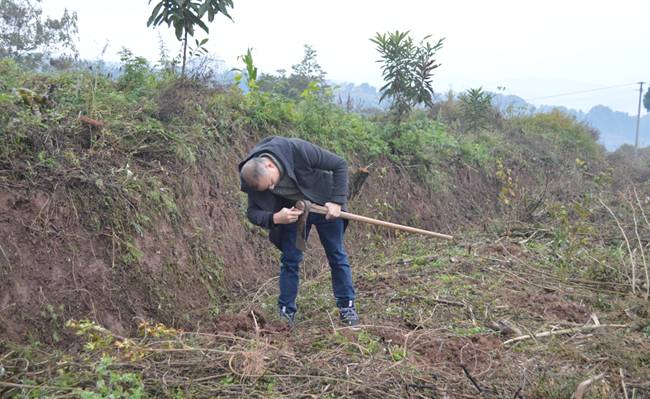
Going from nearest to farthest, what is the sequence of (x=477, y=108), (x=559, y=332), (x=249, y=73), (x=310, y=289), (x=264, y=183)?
(x=264, y=183) < (x=559, y=332) < (x=310, y=289) < (x=249, y=73) < (x=477, y=108)

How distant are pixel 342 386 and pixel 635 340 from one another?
7.59 feet

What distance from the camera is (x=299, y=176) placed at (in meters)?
4.49

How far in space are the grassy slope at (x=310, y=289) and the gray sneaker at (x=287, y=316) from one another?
0.10 m

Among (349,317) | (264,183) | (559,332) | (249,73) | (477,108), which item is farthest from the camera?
(477,108)

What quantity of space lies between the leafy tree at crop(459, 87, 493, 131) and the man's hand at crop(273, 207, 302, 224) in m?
10.2

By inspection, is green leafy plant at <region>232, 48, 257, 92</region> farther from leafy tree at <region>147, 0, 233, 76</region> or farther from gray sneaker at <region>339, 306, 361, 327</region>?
gray sneaker at <region>339, 306, 361, 327</region>

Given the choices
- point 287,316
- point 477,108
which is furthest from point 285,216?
point 477,108

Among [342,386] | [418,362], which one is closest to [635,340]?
[418,362]

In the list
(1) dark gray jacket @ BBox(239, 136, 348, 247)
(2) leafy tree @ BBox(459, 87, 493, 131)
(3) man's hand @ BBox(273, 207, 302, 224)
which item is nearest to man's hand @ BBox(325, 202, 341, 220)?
(1) dark gray jacket @ BBox(239, 136, 348, 247)

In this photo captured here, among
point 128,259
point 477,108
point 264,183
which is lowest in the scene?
point 128,259

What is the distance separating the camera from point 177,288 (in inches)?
201

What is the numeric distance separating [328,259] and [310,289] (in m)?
1.34

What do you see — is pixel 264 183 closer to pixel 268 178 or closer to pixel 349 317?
pixel 268 178

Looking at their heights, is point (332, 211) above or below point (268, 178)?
below
